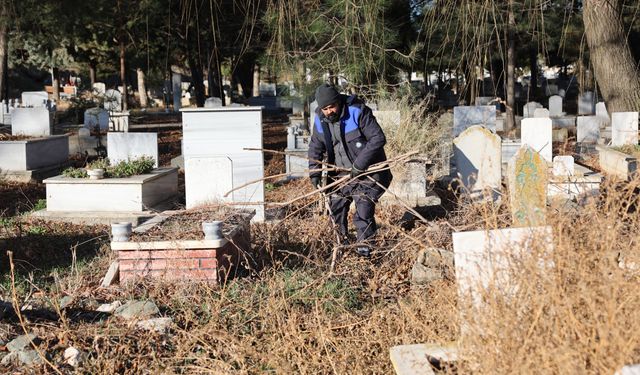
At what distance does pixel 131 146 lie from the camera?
459 inches

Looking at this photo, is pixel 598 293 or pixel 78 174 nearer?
pixel 598 293

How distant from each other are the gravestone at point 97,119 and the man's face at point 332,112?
12.6 metres

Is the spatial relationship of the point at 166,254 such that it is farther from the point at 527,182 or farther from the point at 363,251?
the point at 527,182

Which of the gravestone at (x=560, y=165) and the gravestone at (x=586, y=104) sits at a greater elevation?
the gravestone at (x=586, y=104)

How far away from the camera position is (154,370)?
460 centimetres

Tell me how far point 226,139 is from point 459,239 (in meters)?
6.02

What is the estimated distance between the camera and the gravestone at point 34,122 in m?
15.5

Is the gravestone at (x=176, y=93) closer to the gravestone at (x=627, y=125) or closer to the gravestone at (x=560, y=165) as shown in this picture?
the gravestone at (x=627, y=125)

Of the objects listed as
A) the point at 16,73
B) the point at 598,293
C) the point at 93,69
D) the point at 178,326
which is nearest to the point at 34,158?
the point at 178,326

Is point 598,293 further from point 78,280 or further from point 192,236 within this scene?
point 78,280

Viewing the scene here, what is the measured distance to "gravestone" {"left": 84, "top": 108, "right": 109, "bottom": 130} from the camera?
61.8 feet

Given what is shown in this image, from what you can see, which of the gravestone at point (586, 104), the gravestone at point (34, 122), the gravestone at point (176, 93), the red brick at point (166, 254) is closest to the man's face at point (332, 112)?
the red brick at point (166, 254)

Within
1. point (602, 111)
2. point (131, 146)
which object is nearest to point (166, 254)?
point (131, 146)

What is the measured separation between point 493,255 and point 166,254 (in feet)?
10.9
